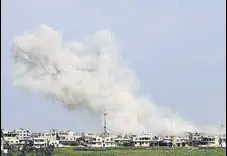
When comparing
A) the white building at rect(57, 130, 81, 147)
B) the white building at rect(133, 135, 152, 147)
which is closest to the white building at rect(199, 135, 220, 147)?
the white building at rect(133, 135, 152, 147)

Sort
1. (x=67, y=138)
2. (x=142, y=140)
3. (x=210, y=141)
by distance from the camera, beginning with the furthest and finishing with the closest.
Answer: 1. (x=67, y=138)
2. (x=142, y=140)
3. (x=210, y=141)

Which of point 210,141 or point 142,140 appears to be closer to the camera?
point 210,141

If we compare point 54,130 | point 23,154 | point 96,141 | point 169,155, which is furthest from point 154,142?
point 23,154

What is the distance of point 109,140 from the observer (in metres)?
56.8

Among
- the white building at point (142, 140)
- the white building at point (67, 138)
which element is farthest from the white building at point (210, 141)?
the white building at point (67, 138)

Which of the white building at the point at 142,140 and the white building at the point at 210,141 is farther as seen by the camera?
the white building at the point at 142,140

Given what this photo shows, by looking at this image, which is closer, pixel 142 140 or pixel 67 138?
pixel 142 140

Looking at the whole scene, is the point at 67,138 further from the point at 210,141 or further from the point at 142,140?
the point at 210,141

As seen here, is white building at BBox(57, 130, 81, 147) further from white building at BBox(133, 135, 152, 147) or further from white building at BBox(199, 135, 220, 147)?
white building at BBox(199, 135, 220, 147)

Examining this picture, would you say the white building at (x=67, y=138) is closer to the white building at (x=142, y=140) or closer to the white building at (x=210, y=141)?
the white building at (x=142, y=140)

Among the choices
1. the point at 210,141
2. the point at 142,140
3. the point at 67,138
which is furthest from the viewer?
the point at 67,138

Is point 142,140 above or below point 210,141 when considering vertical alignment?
above

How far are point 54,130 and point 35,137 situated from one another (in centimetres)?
412

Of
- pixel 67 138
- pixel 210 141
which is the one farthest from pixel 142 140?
pixel 67 138
